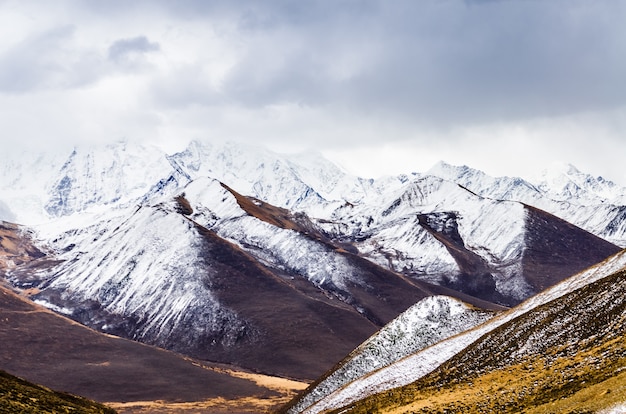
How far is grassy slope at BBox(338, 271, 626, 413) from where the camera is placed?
38812mm

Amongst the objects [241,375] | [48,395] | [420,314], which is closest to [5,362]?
[241,375]

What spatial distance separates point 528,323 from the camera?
6184 cm

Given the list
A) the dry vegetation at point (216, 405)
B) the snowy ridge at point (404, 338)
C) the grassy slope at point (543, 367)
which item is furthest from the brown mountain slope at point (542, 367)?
the dry vegetation at point (216, 405)

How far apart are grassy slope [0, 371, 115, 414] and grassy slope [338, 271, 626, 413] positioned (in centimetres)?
2272

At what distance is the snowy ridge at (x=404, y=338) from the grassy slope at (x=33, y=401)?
33710mm

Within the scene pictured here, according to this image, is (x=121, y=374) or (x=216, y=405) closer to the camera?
(x=216, y=405)

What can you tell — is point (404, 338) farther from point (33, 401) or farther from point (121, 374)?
point (121, 374)

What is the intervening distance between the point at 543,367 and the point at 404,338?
Result: 3761 cm

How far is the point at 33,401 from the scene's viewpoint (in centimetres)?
4300

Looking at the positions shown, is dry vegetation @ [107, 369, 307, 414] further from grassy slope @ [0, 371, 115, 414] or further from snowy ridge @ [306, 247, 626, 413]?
grassy slope @ [0, 371, 115, 414]

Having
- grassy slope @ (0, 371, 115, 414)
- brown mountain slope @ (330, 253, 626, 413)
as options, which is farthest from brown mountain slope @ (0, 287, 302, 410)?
grassy slope @ (0, 371, 115, 414)

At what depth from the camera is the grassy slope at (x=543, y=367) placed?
38.8 m

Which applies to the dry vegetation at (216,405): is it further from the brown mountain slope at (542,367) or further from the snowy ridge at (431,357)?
the brown mountain slope at (542,367)

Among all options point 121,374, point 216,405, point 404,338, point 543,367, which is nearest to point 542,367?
point 543,367
